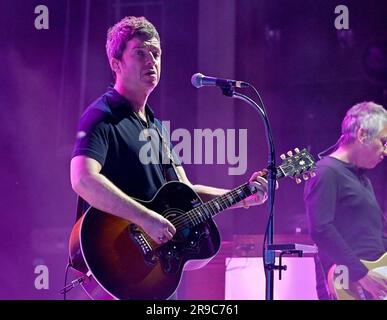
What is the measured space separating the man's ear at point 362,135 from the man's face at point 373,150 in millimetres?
18

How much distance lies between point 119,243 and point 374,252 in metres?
1.69

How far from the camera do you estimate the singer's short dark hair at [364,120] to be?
384 cm

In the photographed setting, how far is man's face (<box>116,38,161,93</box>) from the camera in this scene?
305 cm

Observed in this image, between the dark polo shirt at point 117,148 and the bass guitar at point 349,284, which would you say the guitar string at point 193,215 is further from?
the bass guitar at point 349,284

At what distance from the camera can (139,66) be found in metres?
3.07

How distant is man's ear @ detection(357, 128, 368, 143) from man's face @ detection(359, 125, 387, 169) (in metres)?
0.02

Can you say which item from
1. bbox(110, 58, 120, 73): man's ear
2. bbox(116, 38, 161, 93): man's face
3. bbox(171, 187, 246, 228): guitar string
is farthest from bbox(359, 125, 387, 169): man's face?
bbox(110, 58, 120, 73): man's ear

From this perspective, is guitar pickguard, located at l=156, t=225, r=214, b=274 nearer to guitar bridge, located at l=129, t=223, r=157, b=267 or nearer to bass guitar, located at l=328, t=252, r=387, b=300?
guitar bridge, located at l=129, t=223, r=157, b=267

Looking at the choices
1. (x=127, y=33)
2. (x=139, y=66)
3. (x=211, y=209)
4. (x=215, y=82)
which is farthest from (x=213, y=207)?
(x=127, y=33)

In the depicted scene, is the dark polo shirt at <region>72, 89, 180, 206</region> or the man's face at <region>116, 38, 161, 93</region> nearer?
the dark polo shirt at <region>72, 89, 180, 206</region>

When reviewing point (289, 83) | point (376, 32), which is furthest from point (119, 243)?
point (376, 32)

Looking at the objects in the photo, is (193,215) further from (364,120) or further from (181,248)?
(364,120)

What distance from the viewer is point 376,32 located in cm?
404

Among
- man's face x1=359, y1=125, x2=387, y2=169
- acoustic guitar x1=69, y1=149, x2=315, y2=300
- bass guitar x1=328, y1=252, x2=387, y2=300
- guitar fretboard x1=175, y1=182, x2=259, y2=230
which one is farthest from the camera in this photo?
man's face x1=359, y1=125, x2=387, y2=169
